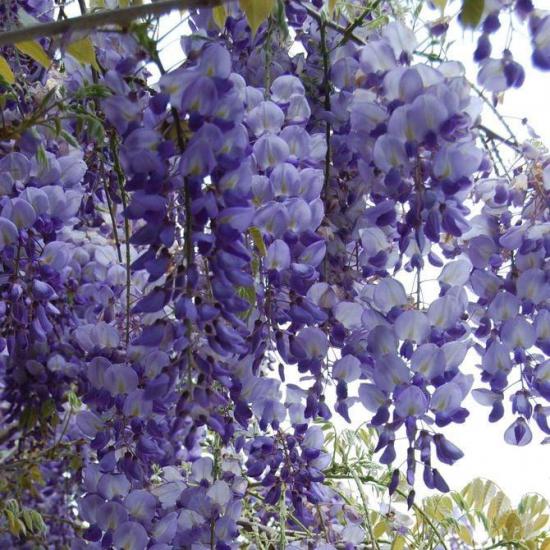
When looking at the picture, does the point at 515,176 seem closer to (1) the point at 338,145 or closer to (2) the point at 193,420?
(1) the point at 338,145

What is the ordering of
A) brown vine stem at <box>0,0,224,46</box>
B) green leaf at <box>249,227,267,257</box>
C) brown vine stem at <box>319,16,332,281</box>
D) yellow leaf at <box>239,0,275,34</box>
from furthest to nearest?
brown vine stem at <box>319,16,332,281</box>, green leaf at <box>249,227,267,257</box>, yellow leaf at <box>239,0,275,34</box>, brown vine stem at <box>0,0,224,46</box>

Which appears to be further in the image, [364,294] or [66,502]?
[66,502]

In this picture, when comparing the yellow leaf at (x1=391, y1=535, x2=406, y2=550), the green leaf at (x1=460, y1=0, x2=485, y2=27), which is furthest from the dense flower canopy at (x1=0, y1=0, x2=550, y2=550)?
the yellow leaf at (x1=391, y1=535, x2=406, y2=550)

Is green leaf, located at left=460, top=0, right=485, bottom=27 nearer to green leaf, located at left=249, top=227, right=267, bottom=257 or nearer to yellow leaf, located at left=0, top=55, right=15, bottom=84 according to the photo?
green leaf, located at left=249, top=227, right=267, bottom=257

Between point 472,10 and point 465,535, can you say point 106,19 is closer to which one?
point 472,10

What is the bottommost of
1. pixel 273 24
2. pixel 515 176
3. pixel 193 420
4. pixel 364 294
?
pixel 193 420

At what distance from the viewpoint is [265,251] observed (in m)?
0.92

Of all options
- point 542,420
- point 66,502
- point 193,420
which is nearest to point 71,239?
point 193,420

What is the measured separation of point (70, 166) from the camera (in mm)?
1130

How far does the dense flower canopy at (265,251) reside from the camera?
826 millimetres

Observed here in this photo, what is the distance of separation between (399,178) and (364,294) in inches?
7.9

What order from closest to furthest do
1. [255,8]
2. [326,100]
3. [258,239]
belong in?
[255,8] < [258,239] < [326,100]

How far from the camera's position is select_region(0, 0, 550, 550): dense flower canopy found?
826 millimetres

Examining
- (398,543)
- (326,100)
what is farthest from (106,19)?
(398,543)
